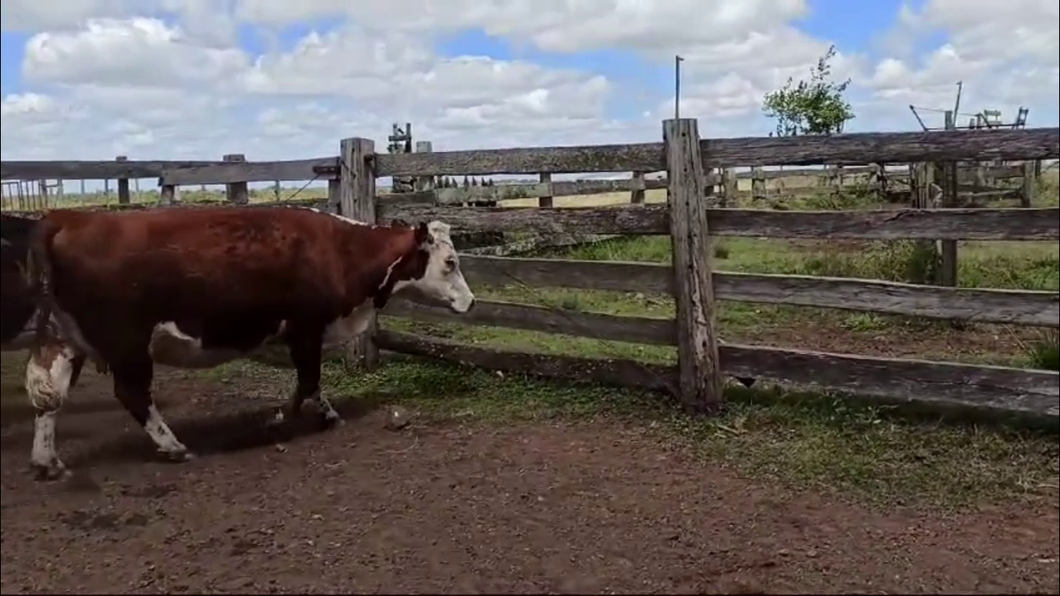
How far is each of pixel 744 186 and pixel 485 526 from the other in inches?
644

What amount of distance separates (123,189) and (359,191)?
334cm

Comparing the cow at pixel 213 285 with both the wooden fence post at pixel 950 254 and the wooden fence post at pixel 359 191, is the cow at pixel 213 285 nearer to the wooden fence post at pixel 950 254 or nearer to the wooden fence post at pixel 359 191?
the wooden fence post at pixel 359 191

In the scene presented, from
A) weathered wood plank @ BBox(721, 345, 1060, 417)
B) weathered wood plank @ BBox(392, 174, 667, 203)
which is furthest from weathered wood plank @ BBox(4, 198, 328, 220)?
weathered wood plank @ BBox(721, 345, 1060, 417)

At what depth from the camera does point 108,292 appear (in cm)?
145

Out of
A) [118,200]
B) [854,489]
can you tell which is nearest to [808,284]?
[854,489]

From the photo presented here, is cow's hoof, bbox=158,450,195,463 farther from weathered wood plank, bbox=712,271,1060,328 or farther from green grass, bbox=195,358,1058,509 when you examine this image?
weathered wood plank, bbox=712,271,1060,328

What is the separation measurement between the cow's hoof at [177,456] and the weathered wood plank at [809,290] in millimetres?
2875

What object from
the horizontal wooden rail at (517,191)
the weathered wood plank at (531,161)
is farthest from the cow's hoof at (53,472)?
the horizontal wooden rail at (517,191)

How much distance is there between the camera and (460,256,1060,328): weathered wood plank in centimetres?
341

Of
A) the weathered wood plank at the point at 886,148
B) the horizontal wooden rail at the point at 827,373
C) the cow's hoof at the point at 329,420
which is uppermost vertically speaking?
the weathered wood plank at the point at 886,148

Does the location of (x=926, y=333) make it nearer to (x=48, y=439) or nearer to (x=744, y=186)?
(x=48, y=439)

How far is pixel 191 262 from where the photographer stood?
1937mm

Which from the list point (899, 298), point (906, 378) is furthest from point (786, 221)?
point (906, 378)

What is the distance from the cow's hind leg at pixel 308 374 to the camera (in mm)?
2637
